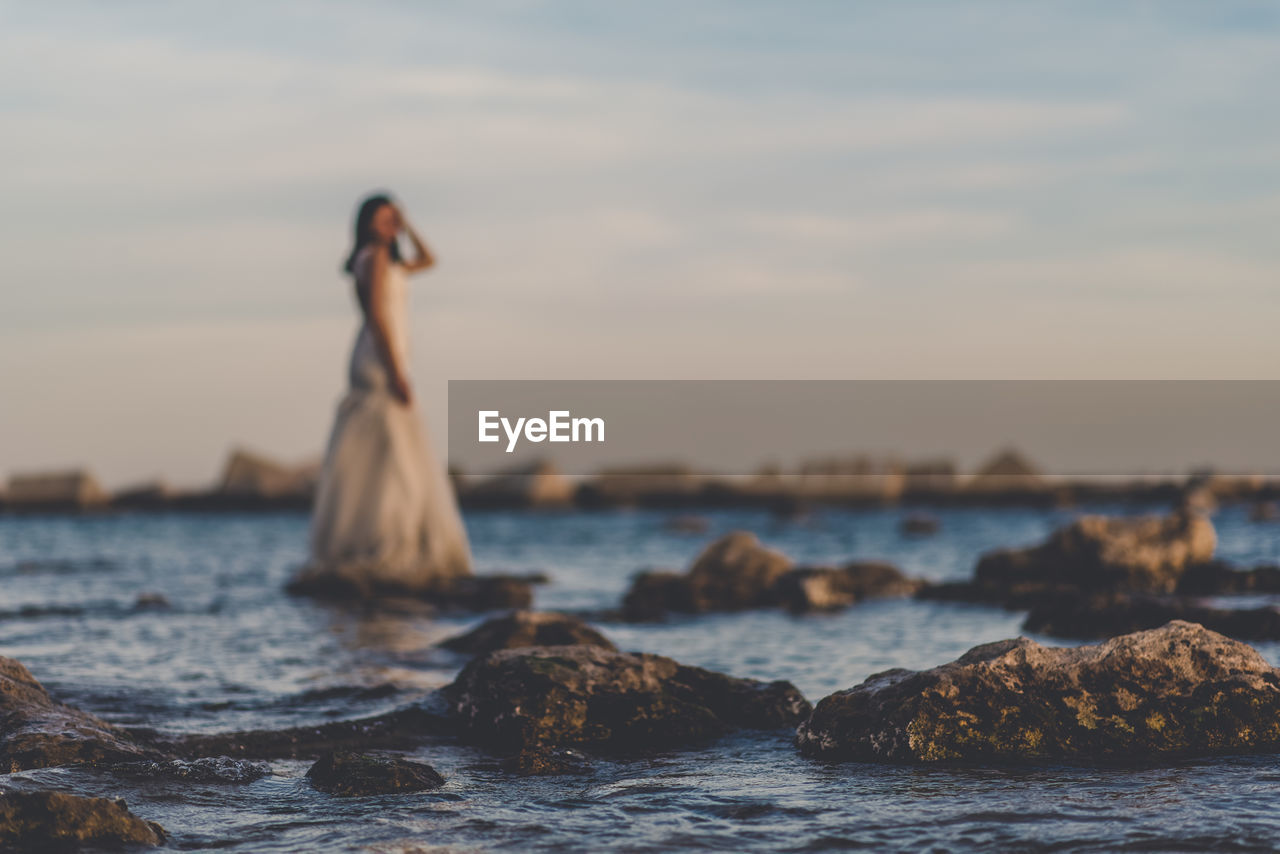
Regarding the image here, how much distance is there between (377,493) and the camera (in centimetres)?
1568

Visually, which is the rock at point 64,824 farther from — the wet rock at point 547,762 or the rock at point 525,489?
the rock at point 525,489

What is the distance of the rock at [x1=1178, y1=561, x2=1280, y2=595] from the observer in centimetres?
1552

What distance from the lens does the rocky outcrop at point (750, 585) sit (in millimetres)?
14992

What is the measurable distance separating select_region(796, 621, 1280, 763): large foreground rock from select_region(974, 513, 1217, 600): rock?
9176mm

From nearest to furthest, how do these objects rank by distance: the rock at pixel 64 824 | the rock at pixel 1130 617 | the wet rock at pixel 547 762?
the rock at pixel 64 824
the wet rock at pixel 547 762
the rock at pixel 1130 617

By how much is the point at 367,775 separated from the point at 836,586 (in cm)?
1024

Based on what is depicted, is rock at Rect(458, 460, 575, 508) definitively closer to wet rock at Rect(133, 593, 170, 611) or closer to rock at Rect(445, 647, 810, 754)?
wet rock at Rect(133, 593, 170, 611)

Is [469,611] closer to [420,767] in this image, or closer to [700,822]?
[420,767]

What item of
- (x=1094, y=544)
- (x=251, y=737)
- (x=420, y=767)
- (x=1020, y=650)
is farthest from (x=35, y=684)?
(x=1094, y=544)

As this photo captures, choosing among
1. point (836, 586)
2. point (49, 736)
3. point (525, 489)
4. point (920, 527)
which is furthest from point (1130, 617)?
point (525, 489)

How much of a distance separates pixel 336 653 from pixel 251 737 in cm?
355

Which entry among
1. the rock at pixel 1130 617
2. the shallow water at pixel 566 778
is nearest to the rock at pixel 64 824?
the shallow water at pixel 566 778

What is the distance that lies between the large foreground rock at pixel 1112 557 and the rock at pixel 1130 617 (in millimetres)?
3929

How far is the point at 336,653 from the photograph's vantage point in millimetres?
10891
